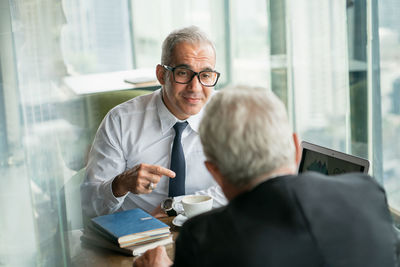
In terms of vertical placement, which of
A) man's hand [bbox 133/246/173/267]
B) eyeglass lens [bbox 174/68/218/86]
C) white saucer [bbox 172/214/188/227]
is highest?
eyeglass lens [bbox 174/68/218/86]

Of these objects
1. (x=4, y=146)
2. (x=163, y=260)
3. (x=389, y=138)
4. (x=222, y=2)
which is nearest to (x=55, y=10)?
(x=4, y=146)

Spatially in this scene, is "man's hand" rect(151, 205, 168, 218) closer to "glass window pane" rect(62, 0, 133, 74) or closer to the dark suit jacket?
the dark suit jacket

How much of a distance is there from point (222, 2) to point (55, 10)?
133 centimetres

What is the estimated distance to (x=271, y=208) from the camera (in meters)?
0.85

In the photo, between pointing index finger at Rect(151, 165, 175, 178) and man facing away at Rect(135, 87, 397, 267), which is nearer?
man facing away at Rect(135, 87, 397, 267)

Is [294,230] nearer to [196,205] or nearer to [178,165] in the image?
[196,205]

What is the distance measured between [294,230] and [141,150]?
1347mm

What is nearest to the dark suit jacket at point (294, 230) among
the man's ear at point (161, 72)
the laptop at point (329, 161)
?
the laptop at point (329, 161)

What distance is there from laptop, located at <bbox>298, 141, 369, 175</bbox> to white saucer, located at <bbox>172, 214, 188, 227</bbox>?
0.45m

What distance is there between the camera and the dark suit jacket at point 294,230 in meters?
0.82

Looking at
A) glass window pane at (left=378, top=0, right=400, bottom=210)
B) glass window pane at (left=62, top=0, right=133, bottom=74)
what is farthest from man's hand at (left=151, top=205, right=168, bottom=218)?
glass window pane at (left=378, top=0, right=400, bottom=210)

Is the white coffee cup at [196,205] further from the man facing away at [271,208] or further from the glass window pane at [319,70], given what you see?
the glass window pane at [319,70]

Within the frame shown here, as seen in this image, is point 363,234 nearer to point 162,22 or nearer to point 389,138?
point 389,138

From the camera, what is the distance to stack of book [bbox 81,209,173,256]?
4.55ft
